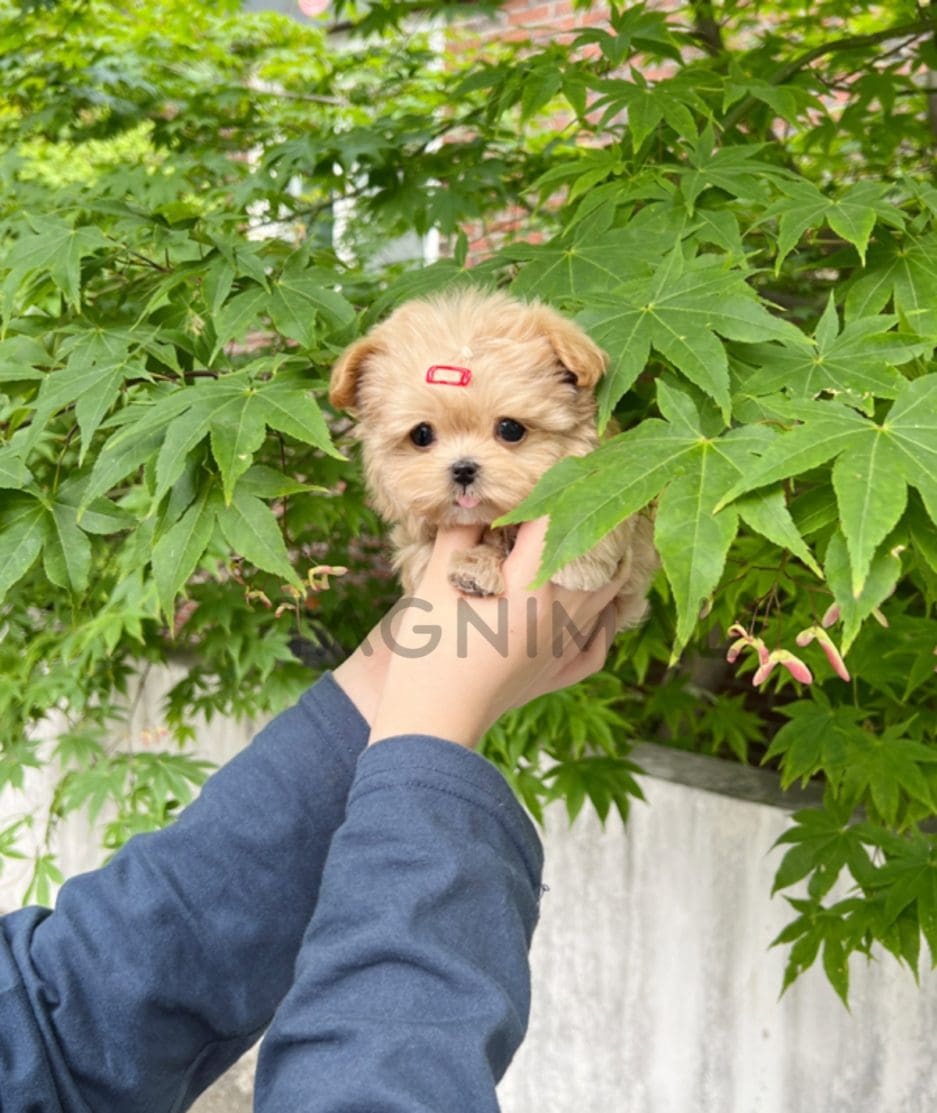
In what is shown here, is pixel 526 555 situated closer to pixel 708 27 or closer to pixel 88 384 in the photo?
pixel 88 384

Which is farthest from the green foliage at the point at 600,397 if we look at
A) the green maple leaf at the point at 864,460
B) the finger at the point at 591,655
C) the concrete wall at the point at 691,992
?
the concrete wall at the point at 691,992

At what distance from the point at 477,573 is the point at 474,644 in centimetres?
10

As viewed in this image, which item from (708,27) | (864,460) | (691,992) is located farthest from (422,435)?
(691,992)

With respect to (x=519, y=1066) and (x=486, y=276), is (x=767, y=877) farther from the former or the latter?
(x=486, y=276)

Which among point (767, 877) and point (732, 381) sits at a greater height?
point (732, 381)

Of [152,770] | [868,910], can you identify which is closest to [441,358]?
[868,910]

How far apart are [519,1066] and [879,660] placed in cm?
179

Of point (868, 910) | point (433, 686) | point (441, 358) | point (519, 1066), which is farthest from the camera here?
point (519, 1066)

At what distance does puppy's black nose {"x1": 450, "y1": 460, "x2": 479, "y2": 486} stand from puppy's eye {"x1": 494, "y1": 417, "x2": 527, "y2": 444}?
6cm

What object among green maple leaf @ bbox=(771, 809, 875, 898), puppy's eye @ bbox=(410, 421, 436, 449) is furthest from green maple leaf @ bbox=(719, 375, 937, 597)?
green maple leaf @ bbox=(771, 809, 875, 898)

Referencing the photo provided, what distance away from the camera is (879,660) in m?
2.04

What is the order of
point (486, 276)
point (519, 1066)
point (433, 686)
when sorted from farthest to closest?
point (519, 1066), point (486, 276), point (433, 686)

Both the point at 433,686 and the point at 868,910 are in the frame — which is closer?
the point at 433,686

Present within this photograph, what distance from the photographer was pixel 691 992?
→ 2.77m
